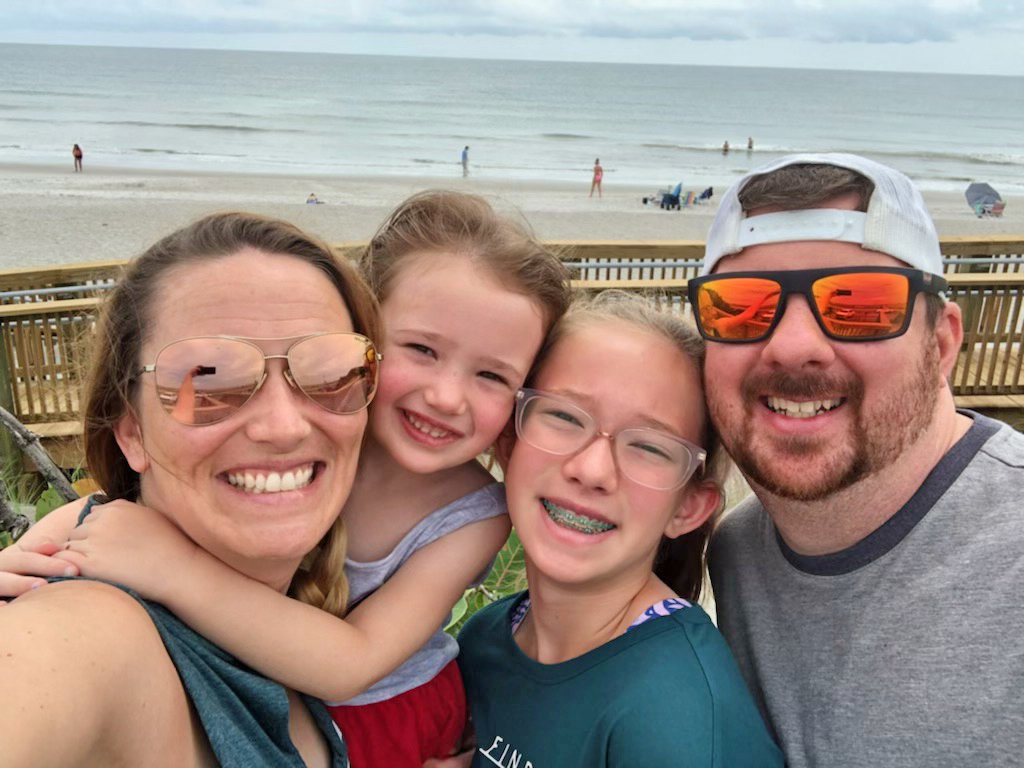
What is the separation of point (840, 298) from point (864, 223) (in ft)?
0.64

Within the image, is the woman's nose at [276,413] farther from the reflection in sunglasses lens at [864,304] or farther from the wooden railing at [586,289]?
the wooden railing at [586,289]

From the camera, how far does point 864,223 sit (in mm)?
2070

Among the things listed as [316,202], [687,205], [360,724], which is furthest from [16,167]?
[360,724]

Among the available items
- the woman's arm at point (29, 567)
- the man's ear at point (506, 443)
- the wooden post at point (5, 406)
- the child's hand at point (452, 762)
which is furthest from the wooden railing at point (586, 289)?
the woman's arm at point (29, 567)

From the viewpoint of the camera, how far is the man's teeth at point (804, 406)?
2.08 metres

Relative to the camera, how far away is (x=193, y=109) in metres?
65.4

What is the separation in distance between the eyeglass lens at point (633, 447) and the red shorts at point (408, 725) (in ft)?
2.44

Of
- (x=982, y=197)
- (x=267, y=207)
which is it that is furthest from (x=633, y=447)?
(x=982, y=197)

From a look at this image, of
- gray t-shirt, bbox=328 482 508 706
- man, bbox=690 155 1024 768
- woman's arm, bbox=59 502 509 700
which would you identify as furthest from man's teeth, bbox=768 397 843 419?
woman's arm, bbox=59 502 509 700

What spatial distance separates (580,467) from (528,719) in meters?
0.61

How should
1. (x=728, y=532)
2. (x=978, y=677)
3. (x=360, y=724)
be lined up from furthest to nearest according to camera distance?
(x=728, y=532) → (x=360, y=724) → (x=978, y=677)

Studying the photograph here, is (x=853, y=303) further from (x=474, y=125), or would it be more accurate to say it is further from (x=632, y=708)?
(x=474, y=125)

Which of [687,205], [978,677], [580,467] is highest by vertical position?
[580,467]

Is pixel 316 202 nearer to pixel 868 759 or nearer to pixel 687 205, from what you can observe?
pixel 687 205
